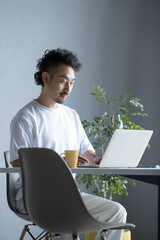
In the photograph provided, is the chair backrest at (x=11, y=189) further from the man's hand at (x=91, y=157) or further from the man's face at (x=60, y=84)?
the man's face at (x=60, y=84)

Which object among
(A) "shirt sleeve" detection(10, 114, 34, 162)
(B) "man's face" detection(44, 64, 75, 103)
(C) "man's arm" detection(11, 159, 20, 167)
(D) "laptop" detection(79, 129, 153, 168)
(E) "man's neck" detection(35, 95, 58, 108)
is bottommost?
(C) "man's arm" detection(11, 159, 20, 167)

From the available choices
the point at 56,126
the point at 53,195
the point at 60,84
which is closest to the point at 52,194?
the point at 53,195

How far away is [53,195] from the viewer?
1741 millimetres

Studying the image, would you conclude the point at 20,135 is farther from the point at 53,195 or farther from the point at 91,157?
the point at 53,195

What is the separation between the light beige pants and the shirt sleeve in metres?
0.30

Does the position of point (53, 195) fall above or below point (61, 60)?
below

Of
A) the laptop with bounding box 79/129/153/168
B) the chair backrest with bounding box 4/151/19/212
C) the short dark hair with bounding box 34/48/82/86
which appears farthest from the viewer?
the short dark hair with bounding box 34/48/82/86

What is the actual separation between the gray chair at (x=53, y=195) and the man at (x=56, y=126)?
0.57 metres

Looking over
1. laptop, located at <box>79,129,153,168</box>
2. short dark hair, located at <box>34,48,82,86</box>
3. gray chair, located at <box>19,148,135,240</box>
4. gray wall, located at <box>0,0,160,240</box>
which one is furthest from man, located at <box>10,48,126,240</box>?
gray wall, located at <box>0,0,160,240</box>

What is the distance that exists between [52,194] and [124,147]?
39cm

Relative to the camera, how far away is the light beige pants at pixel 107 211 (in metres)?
2.36

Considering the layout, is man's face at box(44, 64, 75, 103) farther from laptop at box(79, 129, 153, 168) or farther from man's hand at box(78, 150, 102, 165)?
laptop at box(79, 129, 153, 168)

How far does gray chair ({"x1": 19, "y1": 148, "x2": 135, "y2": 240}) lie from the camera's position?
169 centimetres

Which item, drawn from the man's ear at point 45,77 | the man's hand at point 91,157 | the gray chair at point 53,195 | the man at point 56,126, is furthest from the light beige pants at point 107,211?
the man's ear at point 45,77
